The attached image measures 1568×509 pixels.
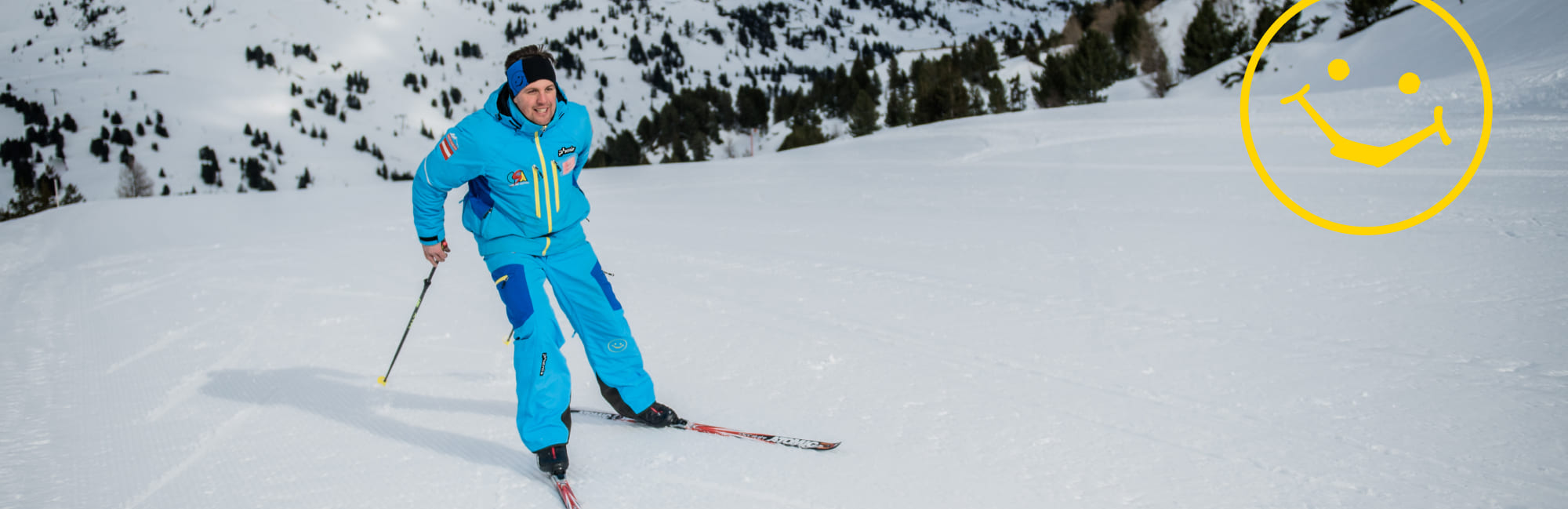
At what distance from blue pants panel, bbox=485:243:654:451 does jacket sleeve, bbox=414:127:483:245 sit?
33 cm

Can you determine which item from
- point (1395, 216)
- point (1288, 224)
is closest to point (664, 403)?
point (1288, 224)

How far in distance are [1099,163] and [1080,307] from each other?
261 inches

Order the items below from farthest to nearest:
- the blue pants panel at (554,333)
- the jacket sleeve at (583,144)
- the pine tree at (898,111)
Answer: the pine tree at (898,111), the jacket sleeve at (583,144), the blue pants panel at (554,333)

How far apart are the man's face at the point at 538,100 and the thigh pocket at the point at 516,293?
0.58 metres

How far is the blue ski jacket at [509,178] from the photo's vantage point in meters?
3.01

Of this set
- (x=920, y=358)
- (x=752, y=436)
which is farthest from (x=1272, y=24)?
(x=752, y=436)

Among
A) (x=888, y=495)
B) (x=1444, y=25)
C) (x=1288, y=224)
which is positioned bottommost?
(x=888, y=495)

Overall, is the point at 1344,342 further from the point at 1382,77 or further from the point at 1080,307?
the point at 1382,77

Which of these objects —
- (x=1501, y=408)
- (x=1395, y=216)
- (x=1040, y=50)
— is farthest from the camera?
(x=1040, y=50)

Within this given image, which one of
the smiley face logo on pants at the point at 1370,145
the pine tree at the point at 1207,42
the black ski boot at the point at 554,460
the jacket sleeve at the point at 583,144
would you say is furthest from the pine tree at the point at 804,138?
the black ski boot at the point at 554,460

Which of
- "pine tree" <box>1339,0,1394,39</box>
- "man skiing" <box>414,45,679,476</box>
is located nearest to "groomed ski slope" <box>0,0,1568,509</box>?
"man skiing" <box>414,45,679,476</box>

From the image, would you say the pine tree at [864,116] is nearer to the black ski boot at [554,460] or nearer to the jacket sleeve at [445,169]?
the jacket sleeve at [445,169]

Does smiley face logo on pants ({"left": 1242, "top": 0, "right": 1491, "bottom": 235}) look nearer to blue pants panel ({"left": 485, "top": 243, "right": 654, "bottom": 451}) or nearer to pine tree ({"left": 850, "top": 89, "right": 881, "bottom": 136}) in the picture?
blue pants panel ({"left": 485, "top": 243, "right": 654, "bottom": 451})

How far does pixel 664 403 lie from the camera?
3820 millimetres
